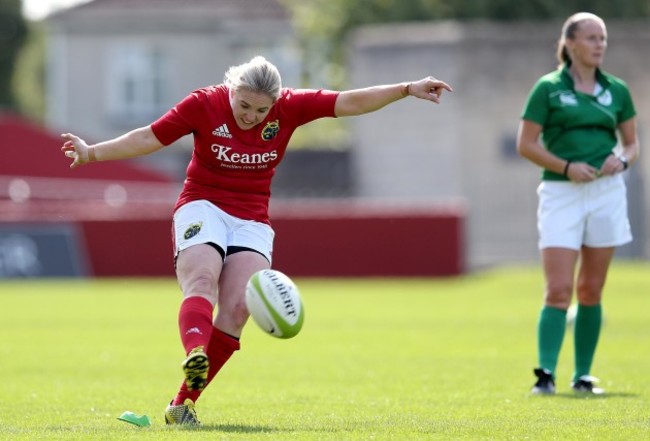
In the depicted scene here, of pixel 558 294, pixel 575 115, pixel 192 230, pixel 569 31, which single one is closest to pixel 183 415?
pixel 192 230

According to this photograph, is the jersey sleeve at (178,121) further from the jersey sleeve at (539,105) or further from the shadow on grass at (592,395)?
the shadow on grass at (592,395)

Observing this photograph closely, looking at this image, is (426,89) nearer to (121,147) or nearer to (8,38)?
(121,147)

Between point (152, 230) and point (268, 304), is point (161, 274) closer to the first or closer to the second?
point (152, 230)

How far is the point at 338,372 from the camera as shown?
11.8 m

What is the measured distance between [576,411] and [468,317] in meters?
9.54

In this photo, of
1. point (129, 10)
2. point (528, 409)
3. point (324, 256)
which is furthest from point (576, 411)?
point (129, 10)

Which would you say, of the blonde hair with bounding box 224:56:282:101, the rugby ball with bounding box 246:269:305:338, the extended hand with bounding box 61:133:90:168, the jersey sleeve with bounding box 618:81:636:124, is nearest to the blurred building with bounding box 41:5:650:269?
the jersey sleeve with bounding box 618:81:636:124

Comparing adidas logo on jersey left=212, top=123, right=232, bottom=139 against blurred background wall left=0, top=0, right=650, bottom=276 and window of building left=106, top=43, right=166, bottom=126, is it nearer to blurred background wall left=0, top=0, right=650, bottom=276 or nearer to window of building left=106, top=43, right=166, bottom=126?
blurred background wall left=0, top=0, right=650, bottom=276

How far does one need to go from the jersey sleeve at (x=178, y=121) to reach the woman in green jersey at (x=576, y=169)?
2.55 meters

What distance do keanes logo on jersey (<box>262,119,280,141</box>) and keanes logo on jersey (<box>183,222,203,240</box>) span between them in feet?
1.93

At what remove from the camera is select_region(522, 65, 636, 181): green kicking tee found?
9766 millimetres

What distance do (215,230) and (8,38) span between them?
63573mm

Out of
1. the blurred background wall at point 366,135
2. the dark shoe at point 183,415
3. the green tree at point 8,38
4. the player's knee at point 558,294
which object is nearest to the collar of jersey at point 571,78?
the player's knee at point 558,294

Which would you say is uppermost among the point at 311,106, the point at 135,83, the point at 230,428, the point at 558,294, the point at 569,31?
the point at 569,31
